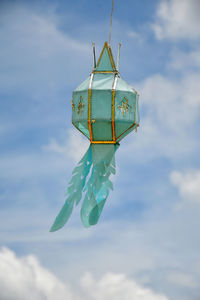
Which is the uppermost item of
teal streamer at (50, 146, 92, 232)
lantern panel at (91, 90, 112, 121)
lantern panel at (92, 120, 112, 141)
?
lantern panel at (91, 90, 112, 121)

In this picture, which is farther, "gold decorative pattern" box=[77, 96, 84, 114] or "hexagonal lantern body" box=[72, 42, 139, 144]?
"gold decorative pattern" box=[77, 96, 84, 114]

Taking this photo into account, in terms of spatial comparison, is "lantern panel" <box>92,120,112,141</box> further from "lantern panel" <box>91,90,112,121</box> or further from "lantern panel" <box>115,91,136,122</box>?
"lantern panel" <box>115,91,136,122</box>

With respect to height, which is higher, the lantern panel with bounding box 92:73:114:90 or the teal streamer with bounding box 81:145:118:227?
the lantern panel with bounding box 92:73:114:90

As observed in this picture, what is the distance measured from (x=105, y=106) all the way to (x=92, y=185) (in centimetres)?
183

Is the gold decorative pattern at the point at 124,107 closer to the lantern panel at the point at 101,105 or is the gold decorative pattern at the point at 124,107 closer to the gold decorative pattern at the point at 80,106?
the lantern panel at the point at 101,105

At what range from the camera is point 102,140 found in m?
14.8

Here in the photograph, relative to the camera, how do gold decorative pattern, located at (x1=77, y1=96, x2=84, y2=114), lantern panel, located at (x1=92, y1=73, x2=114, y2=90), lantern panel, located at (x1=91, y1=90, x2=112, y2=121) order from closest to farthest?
lantern panel, located at (x1=91, y1=90, x2=112, y2=121) → lantern panel, located at (x1=92, y1=73, x2=114, y2=90) → gold decorative pattern, located at (x1=77, y1=96, x2=84, y2=114)

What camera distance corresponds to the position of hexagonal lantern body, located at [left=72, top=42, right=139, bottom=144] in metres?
14.5

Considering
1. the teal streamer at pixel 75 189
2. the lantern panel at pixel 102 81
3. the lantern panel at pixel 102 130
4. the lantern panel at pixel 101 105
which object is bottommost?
the teal streamer at pixel 75 189

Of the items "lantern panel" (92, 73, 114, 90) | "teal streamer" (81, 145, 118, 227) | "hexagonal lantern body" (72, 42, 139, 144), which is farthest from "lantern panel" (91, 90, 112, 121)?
"teal streamer" (81, 145, 118, 227)

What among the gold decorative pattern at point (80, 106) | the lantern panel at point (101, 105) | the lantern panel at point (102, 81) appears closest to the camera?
the lantern panel at point (101, 105)

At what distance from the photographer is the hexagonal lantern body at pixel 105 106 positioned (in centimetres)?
1449

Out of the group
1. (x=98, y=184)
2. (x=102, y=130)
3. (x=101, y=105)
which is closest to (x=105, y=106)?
(x=101, y=105)

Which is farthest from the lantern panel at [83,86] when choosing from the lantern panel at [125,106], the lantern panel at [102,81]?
the lantern panel at [125,106]
